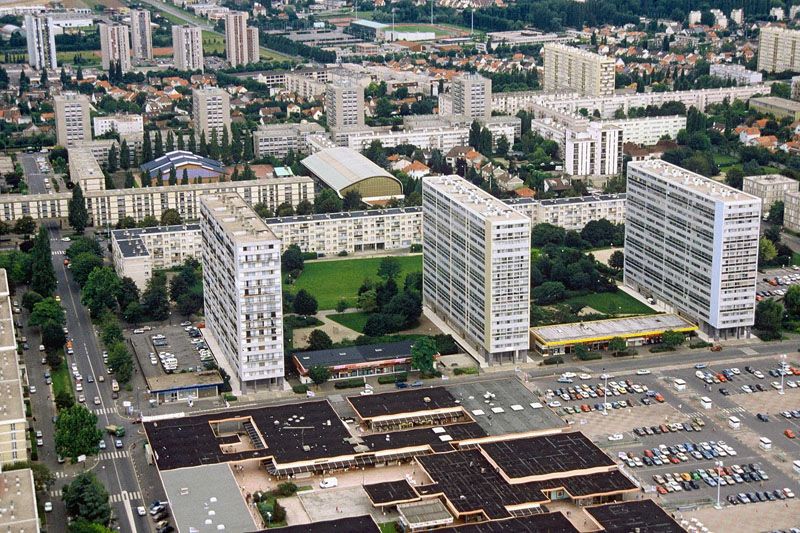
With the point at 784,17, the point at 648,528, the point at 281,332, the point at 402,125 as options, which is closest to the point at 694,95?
the point at 402,125

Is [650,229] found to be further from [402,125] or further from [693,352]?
[402,125]

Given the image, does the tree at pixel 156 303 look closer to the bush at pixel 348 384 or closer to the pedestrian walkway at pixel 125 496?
the bush at pixel 348 384

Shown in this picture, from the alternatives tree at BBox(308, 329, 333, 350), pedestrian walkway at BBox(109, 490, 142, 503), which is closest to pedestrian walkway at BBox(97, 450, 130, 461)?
pedestrian walkway at BBox(109, 490, 142, 503)

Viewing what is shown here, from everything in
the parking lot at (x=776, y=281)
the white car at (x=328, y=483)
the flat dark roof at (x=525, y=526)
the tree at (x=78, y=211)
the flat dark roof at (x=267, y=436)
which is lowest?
the white car at (x=328, y=483)

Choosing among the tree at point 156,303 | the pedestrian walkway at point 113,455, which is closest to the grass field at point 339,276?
the tree at point 156,303

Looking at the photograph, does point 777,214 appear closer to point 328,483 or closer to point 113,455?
point 328,483

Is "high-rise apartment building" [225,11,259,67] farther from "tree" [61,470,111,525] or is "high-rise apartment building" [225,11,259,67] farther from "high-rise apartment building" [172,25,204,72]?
"tree" [61,470,111,525]

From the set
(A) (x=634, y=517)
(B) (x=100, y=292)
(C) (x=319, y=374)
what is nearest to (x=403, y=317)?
(C) (x=319, y=374)

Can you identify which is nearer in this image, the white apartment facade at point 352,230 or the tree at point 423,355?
the tree at point 423,355
